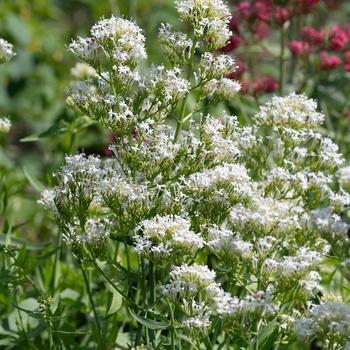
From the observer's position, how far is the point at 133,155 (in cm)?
288

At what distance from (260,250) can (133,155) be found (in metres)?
0.55

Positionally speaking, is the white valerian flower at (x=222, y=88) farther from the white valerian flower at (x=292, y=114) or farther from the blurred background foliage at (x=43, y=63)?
the blurred background foliage at (x=43, y=63)

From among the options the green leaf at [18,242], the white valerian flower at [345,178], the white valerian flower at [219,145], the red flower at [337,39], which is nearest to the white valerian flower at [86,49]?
the white valerian flower at [219,145]

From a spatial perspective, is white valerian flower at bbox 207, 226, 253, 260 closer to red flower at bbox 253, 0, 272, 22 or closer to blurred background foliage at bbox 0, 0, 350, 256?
red flower at bbox 253, 0, 272, 22

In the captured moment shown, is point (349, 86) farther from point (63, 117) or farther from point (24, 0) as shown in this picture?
point (24, 0)

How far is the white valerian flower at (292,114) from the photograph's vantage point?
10.2ft

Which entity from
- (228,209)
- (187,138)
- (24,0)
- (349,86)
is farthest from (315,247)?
(24,0)

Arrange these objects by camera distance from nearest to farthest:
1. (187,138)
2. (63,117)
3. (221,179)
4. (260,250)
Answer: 1. (260,250)
2. (221,179)
3. (187,138)
4. (63,117)

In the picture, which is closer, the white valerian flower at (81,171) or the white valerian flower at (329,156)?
the white valerian flower at (81,171)

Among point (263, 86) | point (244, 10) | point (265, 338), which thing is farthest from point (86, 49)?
point (244, 10)

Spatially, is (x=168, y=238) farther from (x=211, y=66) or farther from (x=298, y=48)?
(x=298, y=48)

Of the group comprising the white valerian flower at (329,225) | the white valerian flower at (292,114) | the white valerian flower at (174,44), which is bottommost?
the white valerian flower at (329,225)

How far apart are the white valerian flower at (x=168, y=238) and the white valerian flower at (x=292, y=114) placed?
62cm

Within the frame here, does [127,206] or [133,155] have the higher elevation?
[133,155]
